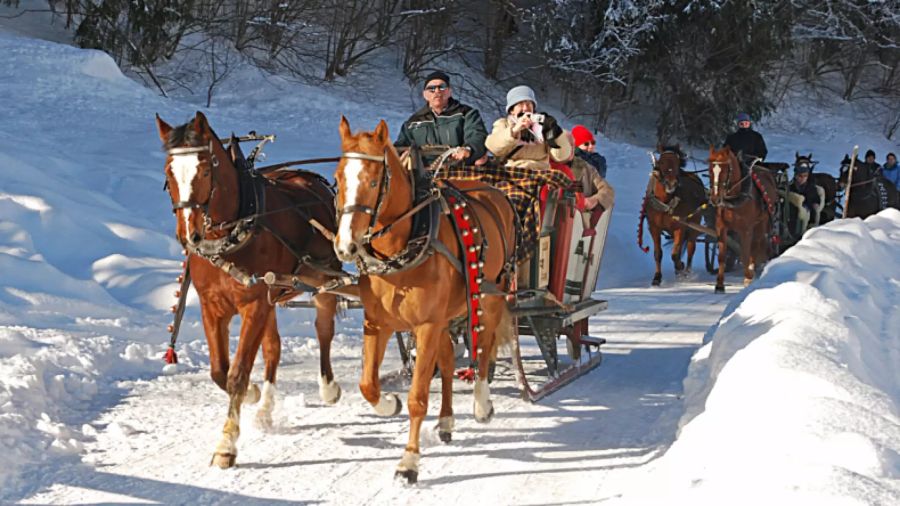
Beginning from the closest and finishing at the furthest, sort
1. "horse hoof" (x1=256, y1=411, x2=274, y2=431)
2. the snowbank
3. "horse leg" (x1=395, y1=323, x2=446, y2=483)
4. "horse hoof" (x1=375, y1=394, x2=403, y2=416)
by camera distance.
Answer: the snowbank → "horse leg" (x1=395, y1=323, x2=446, y2=483) → "horse hoof" (x1=375, y1=394, x2=403, y2=416) → "horse hoof" (x1=256, y1=411, x2=274, y2=431)

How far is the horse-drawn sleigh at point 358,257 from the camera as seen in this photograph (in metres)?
5.42

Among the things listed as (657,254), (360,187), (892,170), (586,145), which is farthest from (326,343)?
(892,170)

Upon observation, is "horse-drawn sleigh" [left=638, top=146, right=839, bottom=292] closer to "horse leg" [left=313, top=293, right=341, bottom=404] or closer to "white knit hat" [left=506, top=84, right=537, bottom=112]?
"white knit hat" [left=506, top=84, right=537, bottom=112]

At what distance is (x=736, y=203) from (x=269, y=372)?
9.52 metres

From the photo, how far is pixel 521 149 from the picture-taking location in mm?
7773

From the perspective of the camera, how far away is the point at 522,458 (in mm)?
6109

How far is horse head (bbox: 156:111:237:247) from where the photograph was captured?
5461mm

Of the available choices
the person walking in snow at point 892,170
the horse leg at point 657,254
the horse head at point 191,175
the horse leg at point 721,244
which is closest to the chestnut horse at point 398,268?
the horse head at point 191,175

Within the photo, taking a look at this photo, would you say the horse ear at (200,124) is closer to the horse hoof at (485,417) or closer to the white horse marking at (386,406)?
the white horse marking at (386,406)

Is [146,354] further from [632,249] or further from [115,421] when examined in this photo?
[632,249]

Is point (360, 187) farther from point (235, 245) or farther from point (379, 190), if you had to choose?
point (235, 245)

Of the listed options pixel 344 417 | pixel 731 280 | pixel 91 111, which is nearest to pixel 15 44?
pixel 91 111

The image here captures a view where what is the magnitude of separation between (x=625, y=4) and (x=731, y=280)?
456 inches

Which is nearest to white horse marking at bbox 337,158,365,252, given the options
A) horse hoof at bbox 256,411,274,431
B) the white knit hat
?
horse hoof at bbox 256,411,274,431
